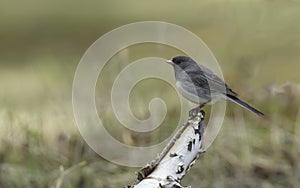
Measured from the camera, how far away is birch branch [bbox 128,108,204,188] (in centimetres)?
130

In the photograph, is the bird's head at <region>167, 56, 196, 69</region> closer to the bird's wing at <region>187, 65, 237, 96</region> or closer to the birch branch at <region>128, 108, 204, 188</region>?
the bird's wing at <region>187, 65, 237, 96</region>

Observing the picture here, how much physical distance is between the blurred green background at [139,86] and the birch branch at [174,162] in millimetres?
1001

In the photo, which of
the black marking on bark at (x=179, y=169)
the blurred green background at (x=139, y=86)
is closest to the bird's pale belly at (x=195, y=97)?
the black marking on bark at (x=179, y=169)

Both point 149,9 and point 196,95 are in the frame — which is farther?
point 149,9

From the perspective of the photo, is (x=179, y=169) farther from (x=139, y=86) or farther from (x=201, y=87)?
(x=139, y=86)

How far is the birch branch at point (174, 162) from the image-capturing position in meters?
1.30

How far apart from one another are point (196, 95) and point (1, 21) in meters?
1.25

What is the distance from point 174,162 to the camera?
1.34 meters

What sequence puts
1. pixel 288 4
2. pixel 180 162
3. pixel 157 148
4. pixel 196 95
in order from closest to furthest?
1. pixel 180 162
2. pixel 196 95
3. pixel 157 148
4. pixel 288 4

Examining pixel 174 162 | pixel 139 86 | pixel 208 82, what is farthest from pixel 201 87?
A: pixel 139 86

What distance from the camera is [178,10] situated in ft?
8.71

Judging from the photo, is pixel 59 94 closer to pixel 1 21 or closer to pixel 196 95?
pixel 1 21

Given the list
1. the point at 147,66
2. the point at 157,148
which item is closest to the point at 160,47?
the point at 147,66

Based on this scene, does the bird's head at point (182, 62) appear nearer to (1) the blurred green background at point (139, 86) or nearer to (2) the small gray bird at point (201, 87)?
(2) the small gray bird at point (201, 87)
